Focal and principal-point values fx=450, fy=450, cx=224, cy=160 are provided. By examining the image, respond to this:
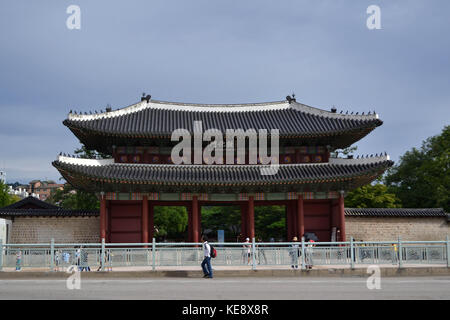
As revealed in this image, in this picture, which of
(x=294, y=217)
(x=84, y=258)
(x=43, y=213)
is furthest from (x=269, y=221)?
(x=84, y=258)

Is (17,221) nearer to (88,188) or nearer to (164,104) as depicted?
(88,188)

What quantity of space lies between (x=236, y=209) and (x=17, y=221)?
107ft

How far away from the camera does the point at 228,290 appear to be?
41.0ft

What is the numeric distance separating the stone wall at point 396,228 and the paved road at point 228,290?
11.8 metres

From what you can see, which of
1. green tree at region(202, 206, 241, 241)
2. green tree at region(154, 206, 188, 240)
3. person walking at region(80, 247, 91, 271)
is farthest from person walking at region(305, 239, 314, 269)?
green tree at region(202, 206, 241, 241)

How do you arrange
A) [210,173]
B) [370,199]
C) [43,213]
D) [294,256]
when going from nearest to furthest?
[294,256]
[43,213]
[210,173]
[370,199]

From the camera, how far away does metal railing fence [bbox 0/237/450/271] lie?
688 inches

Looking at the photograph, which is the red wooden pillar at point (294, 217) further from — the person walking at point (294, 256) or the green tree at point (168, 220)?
the green tree at point (168, 220)

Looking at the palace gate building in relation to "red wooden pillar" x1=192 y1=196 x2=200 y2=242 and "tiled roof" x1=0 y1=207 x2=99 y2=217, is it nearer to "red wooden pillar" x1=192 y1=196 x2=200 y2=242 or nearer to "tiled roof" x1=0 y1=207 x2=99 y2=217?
"red wooden pillar" x1=192 y1=196 x2=200 y2=242

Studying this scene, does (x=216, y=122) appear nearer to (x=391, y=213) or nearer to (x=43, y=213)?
(x=43, y=213)

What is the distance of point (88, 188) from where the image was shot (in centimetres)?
2605

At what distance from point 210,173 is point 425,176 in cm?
2748

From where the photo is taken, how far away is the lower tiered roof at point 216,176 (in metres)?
23.5
